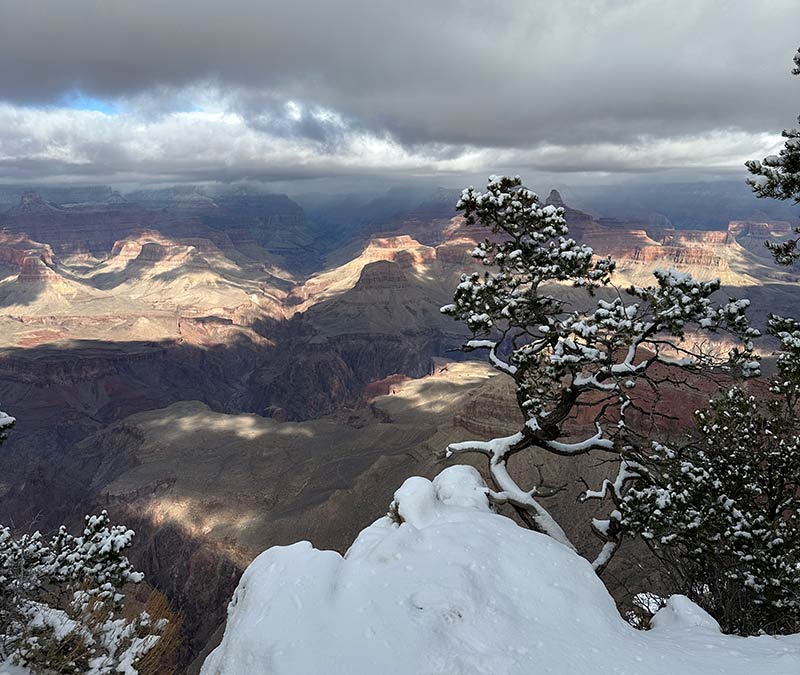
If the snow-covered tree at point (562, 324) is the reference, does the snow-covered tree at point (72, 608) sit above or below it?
below

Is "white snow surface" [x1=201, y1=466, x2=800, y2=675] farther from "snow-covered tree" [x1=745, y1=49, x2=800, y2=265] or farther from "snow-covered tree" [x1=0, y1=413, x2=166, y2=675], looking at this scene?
"snow-covered tree" [x1=745, y1=49, x2=800, y2=265]

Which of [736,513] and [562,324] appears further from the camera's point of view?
[736,513]

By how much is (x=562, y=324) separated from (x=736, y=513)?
607 centimetres

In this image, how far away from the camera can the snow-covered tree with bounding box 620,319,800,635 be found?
36.0ft

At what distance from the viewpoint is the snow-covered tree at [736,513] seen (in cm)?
1096

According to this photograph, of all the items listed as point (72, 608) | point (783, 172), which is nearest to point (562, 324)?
point (783, 172)

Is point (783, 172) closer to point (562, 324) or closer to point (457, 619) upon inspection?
point (562, 324)

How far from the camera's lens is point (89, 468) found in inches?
4230

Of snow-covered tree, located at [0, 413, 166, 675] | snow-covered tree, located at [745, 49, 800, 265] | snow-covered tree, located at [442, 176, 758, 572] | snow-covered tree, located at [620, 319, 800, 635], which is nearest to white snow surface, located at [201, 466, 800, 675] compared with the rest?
snow-covered tree, located at [620, 319, 800, 635]

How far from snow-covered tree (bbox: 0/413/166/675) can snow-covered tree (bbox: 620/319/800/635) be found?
42.3 ft

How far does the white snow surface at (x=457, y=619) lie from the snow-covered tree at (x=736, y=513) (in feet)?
7.83

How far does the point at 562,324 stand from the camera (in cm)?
1085

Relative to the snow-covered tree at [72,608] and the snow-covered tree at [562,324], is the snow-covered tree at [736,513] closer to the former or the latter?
the snow-covered tree at [562,324]

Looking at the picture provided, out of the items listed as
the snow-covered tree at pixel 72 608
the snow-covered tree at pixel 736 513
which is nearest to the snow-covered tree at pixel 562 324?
the snow-covered tree at pixel 736 513
